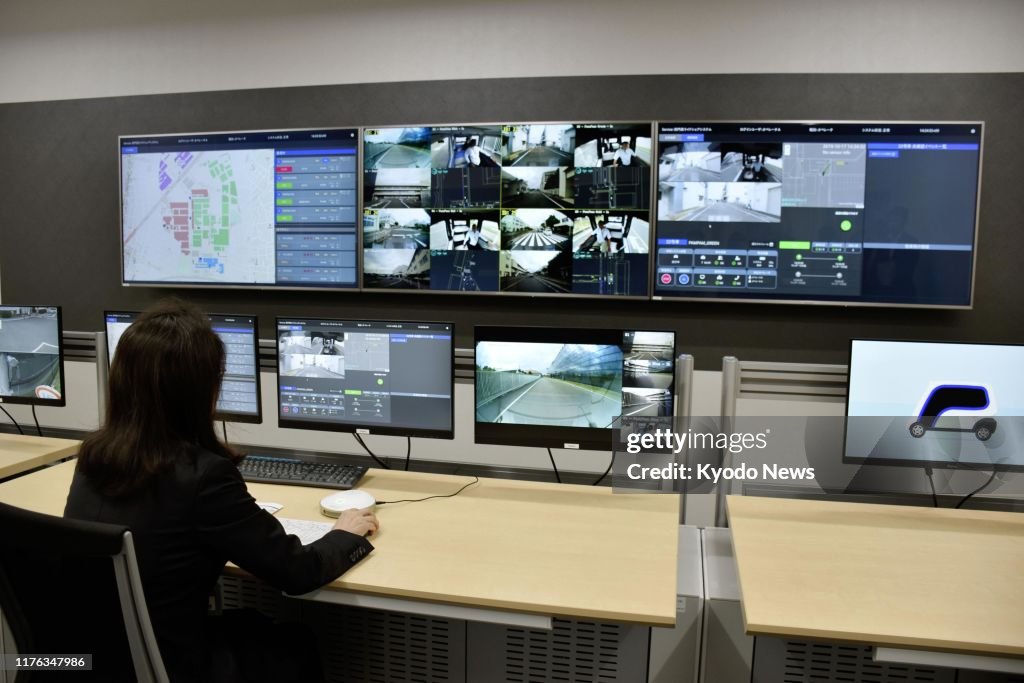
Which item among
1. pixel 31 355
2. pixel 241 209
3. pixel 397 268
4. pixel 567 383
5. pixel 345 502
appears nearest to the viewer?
pixel 345 502

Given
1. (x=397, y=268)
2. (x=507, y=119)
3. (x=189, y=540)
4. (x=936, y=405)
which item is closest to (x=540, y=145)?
(x=507, y=119)

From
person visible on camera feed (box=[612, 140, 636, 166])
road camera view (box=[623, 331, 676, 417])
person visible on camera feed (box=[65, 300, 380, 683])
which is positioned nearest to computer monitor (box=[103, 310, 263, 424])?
person visible on camera feed (box=[65, 300, 380, 683])

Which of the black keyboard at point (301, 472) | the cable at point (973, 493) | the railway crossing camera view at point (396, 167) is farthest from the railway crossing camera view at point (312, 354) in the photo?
the cable at point (973, 493)

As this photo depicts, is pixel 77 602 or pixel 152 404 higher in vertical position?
pixel 152 404

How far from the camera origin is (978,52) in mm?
2656

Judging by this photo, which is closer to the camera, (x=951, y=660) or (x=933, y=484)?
(x=951, y=660)

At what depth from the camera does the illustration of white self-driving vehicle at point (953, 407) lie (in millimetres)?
1690

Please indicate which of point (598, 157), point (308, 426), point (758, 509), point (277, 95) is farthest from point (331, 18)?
point (758, 509)

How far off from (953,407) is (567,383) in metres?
Result: 1.01

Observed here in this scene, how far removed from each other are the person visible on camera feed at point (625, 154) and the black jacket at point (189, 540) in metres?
2.16

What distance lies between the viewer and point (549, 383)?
1.81m

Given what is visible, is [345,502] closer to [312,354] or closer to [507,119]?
[312,354]

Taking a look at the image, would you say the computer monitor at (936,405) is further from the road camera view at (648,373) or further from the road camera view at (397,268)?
the road camera view at (397,268)

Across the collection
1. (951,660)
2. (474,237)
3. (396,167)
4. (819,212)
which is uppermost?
(396,167)
